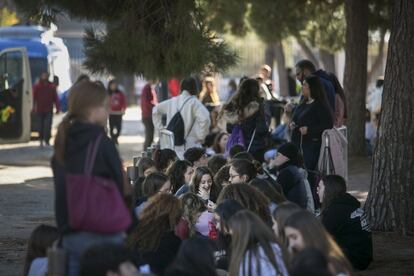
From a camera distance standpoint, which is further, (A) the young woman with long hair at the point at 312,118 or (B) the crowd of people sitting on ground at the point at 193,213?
(A) the young woman with long hair at the point at 312,118

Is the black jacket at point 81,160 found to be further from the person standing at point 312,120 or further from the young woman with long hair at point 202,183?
the person standing at point 312,120

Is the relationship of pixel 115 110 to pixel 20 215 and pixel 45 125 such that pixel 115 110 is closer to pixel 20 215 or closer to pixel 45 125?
pixel 45 125

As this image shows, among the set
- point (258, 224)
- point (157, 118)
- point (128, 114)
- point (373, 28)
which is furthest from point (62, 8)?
point (128, 114)

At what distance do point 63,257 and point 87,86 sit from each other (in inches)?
38.6

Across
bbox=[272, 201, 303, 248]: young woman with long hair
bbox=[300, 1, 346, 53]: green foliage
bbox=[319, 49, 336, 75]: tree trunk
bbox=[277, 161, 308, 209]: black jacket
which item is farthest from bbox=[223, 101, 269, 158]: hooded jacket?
bbox=[319, 49, 336, 75]: tree trunk

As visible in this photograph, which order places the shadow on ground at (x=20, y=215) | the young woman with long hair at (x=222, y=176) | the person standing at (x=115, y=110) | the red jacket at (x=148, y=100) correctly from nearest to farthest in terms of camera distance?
the shadow on ground at (x=20, y=215)
the young woman with long hair at (x=222, y=176)
the red jacket at (x=148, y=100)
the person standing at (x=115, y=110)

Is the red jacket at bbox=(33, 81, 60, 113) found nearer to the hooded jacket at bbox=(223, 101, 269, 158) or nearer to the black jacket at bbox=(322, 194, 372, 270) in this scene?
the hooded jacket at bbox=(223, 101, 269, 158)

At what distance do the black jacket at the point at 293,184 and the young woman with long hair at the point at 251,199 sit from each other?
2739mm

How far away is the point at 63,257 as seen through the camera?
244 inches

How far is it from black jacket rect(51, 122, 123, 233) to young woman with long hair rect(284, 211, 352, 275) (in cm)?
116

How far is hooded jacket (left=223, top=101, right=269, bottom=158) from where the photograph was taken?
45.6 ft

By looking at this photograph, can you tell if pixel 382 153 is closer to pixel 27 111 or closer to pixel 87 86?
pixel 87 86

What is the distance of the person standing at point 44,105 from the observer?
Result: 26403 mm

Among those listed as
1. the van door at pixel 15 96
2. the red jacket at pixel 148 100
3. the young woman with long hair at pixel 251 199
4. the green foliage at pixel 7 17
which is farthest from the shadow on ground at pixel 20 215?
the green foliage at pixel 7 17
